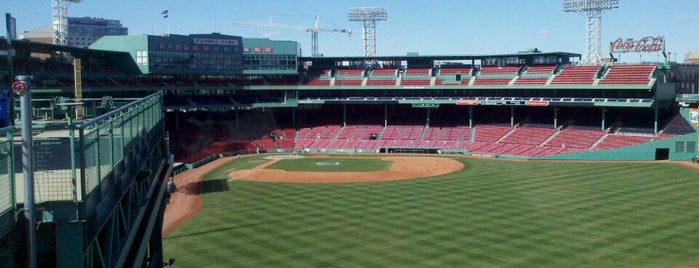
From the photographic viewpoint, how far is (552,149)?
7688cm

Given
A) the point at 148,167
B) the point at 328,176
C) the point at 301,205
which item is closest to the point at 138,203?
the point at 148,167

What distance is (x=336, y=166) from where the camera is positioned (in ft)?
232

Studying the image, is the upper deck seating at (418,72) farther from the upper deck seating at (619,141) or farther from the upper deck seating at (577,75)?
the upper deck seating at (619,141)

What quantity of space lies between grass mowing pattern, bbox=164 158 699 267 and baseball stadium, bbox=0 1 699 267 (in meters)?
0.20

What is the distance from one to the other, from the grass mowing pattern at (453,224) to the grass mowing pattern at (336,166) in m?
10.8

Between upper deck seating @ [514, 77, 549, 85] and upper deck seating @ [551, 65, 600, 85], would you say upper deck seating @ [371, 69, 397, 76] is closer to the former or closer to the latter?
upper deck seating @ [514, 77, 549, 85]

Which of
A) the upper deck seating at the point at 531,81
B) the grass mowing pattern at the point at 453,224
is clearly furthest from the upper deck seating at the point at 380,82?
the grass mowing pattern at the point at 453,224

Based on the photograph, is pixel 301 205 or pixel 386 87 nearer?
pixel 301 205

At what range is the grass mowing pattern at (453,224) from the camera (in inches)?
1261

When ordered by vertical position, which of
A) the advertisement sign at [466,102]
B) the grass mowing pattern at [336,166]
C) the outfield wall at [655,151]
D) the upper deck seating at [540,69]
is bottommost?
the grass mowing pattern at [336,166]

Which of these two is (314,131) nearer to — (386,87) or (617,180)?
(386,87)

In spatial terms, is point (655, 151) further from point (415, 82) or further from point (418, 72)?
point (418, 72)

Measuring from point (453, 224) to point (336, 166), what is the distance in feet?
108

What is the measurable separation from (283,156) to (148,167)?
2540 inches
